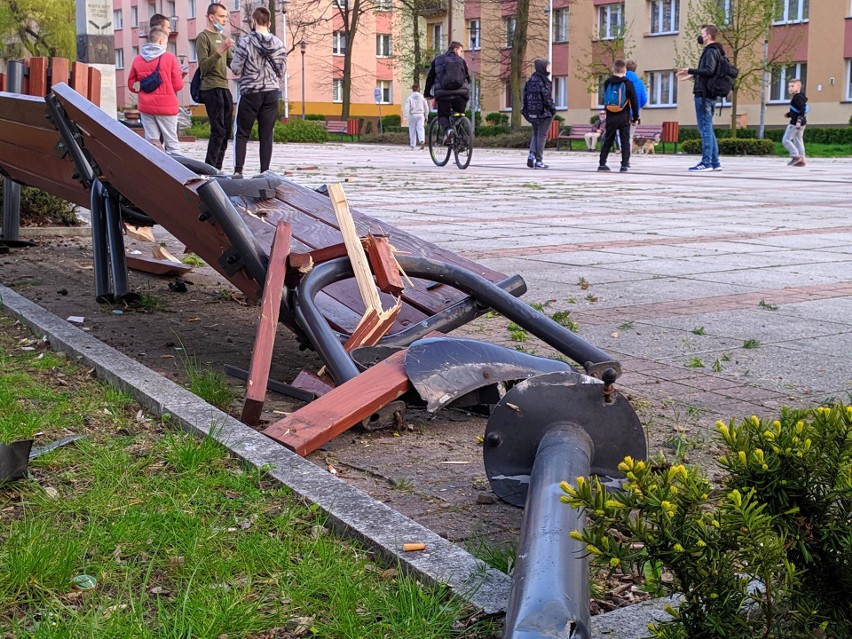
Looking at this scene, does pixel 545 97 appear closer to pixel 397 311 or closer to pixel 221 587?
pixel 397 311

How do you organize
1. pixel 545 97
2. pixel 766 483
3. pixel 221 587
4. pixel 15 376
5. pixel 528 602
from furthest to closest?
pixel 545 97, pixel 15 376, pixel 221 587, pixel 528 602, pixel 766 483

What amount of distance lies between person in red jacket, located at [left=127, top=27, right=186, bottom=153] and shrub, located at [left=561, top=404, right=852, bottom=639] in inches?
455

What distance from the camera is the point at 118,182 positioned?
5.10 meters

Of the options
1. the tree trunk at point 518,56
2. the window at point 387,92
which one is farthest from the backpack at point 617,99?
the window at point 387,92

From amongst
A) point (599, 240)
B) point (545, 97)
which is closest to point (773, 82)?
point (545, 97)

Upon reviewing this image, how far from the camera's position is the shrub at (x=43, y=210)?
32.1 ft

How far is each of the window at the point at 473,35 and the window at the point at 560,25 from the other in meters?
4.31

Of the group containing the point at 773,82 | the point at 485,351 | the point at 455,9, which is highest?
the point at 455,9

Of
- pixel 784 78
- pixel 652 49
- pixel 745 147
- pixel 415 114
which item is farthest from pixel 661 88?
pixel 745 147

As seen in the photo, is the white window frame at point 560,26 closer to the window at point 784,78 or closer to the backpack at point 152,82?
the window at point 784,78

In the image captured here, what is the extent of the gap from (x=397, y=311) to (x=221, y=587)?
174 cm

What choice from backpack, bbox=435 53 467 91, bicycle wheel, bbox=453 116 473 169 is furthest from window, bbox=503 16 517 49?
backpack, bbox=435 53 467 91

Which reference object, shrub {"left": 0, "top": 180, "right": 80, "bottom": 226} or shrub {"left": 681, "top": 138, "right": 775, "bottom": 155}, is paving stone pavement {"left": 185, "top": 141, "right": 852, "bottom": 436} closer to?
shrub {"left": 0, "top": 180, "right": 80, "bottom": 226}

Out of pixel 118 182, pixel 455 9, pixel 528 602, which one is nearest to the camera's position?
pixel 528 602
